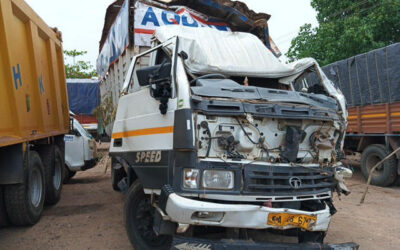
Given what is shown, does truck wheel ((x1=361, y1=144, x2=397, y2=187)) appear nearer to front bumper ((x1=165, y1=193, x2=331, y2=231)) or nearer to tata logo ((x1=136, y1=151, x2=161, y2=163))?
front bumper ((x1=165, y1=193, x2=331, y2=231))

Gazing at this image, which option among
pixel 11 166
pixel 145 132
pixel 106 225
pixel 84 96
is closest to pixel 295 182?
pixel 145 132

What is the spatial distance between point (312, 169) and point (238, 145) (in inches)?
31.3

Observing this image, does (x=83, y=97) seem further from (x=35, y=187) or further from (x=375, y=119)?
(x=375, y=119)

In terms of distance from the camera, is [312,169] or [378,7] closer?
[312,169]

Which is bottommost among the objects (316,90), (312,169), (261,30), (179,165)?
(312,169)

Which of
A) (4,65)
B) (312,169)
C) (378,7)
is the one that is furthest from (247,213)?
(378,7)

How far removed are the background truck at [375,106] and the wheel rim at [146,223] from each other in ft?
17.4

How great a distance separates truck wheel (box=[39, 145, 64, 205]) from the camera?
580 cm

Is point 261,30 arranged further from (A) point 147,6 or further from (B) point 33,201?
(B) point 33,201

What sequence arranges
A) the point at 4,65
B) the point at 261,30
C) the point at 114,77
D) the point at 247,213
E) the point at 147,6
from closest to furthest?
the point at 247,213, the point at 4,65, the point at 147,6, the point at 261,30, the point at 114,77

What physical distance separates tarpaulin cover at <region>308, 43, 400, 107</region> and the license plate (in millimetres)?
4590

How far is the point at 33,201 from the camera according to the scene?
16.2 feet

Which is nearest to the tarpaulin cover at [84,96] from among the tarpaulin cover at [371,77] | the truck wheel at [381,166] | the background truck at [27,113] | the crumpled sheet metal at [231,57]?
the background truck at [27,113]

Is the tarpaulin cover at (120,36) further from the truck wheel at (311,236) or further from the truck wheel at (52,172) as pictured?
the truck wheel at (311,236)
